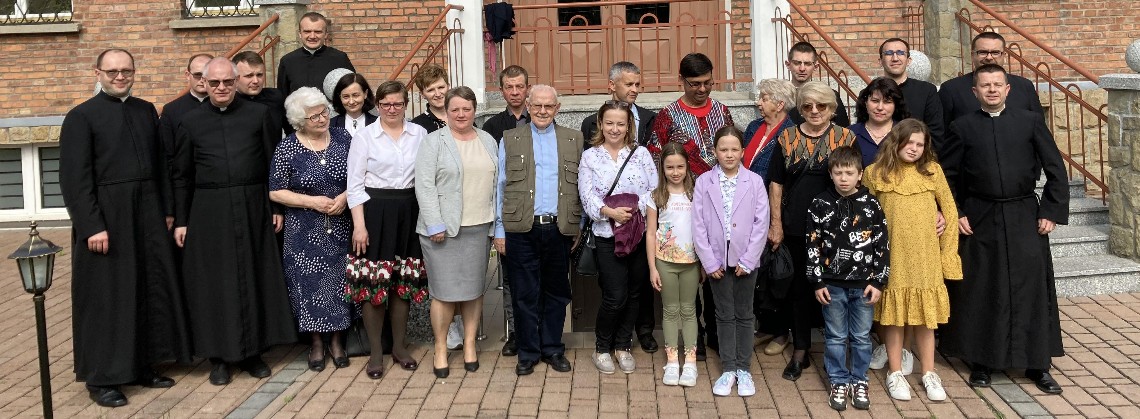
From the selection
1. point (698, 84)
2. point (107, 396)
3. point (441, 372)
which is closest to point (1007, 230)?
point (698, 84)

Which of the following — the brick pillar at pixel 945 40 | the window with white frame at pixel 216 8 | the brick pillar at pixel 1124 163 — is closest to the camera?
the brick pillar at pixel 1124 163

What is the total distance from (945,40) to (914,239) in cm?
512

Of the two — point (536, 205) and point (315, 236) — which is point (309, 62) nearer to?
point (315, 236)

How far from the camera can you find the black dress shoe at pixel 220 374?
592 cm

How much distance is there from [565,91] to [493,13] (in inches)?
44.5

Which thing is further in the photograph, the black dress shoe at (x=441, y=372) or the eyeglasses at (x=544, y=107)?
the black dress shoe at (x=441, y=372)

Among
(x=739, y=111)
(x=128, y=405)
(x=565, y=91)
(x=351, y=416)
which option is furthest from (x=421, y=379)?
(x=565, y=91)

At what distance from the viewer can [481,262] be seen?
235 inches

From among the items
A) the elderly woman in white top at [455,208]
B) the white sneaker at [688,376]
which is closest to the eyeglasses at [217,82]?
the elderly woman in white top at [455,208]

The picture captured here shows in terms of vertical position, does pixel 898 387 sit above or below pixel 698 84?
below

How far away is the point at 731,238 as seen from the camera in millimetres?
5488

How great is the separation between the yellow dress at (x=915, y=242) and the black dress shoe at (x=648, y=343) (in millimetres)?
1434

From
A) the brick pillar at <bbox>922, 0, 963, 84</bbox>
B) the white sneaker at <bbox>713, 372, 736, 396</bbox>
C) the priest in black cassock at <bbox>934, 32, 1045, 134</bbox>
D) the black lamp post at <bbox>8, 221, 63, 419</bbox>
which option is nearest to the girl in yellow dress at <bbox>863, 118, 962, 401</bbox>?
the white sneaker at <bbox>713, 372, 736, 396</bbox>

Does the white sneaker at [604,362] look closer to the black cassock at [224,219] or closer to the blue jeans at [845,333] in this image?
the blue jeans at [845,333]
